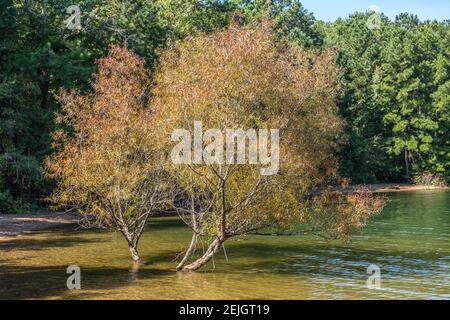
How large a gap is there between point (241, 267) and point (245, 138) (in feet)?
21.4

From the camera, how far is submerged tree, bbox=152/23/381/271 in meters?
20.8

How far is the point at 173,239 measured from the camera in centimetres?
3353

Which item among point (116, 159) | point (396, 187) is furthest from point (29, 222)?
point (396, 187)

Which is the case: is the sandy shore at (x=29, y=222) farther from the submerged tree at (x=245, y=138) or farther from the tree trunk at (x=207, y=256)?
the submerged tree at (x=245, y=138)

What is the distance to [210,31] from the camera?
63.5 metres

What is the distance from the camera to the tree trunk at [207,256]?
22.1 meters

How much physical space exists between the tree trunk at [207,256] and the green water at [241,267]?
45cm

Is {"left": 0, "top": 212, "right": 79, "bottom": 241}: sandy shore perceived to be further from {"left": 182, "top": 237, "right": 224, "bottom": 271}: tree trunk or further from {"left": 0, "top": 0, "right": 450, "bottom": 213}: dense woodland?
{"left": 182, "top": 237, "right": 224, "bottom": 271}: tree trunk

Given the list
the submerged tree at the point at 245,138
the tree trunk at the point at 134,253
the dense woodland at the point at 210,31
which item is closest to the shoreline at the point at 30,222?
the dense woodland at the point at 210,31

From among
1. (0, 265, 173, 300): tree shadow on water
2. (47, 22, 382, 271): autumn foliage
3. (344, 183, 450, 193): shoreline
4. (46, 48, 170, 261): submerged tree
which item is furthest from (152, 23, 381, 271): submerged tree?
(344, 183, 450, 193): shoreline
